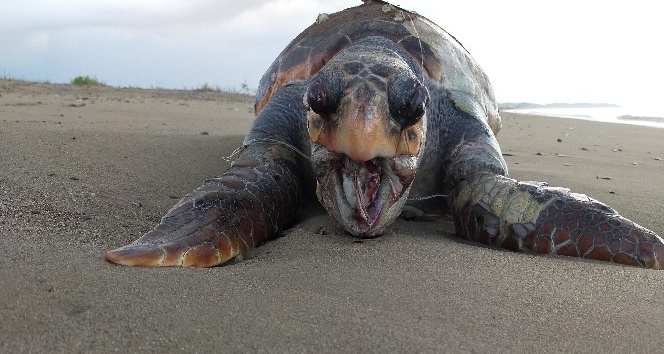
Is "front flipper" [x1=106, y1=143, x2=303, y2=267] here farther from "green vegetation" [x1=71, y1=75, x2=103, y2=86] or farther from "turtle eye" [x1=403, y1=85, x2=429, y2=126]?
"green vegetation" [x1=71, y1=75, x2=103, y2=86]

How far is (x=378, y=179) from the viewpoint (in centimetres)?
178

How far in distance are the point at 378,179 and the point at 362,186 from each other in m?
0.05

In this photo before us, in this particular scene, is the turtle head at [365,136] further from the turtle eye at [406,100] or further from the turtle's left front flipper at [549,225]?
the turtle's left front flipper at [549,225]

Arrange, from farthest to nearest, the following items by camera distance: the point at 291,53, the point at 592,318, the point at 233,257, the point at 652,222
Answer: the point at 291,53 → the point at 652,222 → the point at 233,257 → the point at 592,318

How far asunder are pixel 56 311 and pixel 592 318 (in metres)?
1.09

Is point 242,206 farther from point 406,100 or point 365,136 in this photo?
point 406,100

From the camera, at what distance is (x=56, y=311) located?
115 cm

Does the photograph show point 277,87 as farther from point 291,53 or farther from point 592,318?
point 592,318

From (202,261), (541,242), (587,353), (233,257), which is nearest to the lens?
(587,353)

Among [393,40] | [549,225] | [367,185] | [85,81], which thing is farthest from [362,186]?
[85,81]

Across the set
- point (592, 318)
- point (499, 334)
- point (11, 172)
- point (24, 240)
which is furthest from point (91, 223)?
point (592, 318)

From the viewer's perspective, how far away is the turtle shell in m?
2.75

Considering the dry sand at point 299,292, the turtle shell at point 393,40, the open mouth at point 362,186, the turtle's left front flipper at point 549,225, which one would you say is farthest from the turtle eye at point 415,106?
the turtle shell at point 393,40

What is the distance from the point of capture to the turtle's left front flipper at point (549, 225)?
1.83 meters
